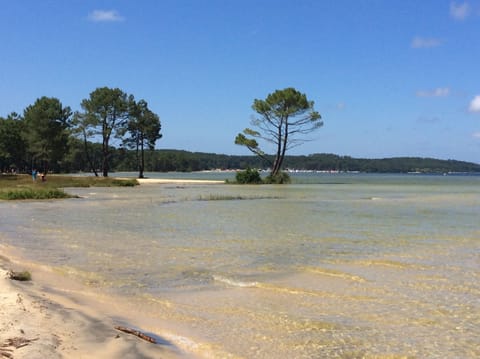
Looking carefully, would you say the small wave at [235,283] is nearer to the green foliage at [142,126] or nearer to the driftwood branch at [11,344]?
the driftwood branch at [11,344]

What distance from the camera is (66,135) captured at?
76188mm

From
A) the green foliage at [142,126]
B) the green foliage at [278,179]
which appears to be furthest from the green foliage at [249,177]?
the green foliage at [142,126]

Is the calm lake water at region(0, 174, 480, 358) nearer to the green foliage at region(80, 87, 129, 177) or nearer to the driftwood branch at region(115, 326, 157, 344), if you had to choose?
the driftwood branch at region(115, 326, 157, 344)

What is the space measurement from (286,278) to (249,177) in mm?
52073

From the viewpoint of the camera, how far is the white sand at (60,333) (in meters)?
4.87

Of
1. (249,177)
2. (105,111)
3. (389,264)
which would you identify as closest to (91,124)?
(105,111)

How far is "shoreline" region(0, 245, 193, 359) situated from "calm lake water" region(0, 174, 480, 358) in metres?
0.59

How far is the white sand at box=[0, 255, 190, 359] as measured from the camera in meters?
4.87

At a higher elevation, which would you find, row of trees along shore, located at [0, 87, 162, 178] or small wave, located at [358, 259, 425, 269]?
row of trees along shore, located at [0, 87, 162, 178]

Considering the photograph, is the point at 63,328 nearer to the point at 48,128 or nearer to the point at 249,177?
the point at 249,177

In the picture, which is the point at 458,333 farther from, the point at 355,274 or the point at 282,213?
the point at 282,213

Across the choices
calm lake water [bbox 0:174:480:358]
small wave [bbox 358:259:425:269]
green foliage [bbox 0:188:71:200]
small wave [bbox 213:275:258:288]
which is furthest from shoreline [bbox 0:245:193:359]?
green foliage [bbox 0:188:71:200]

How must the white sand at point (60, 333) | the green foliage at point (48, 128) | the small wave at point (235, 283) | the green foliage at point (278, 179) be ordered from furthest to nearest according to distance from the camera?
the green foliage at point (48, 128)
the green foliage at point (278, 179)
the small wave at point (235, 283)
the white sand at point (60, 333)

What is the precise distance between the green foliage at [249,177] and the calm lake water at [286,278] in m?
41.5
